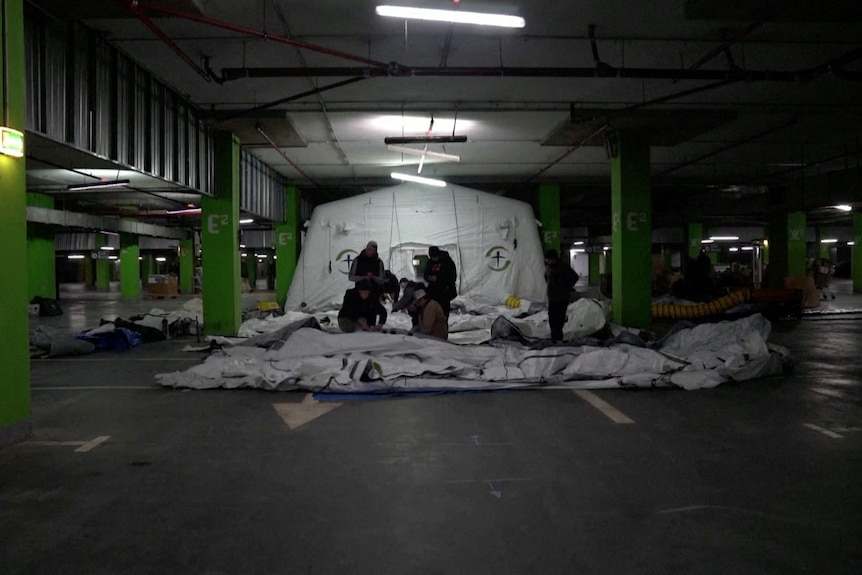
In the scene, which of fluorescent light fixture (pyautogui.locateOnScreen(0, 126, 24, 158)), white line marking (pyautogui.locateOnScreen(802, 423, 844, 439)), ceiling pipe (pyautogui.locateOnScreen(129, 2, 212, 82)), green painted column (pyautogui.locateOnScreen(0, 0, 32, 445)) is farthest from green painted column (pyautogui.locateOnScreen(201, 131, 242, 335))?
white line marking (pyautogui.locateOnScreen(802, 423, 844, 439))

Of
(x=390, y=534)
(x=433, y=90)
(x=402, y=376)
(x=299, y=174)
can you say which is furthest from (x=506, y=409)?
(x=299, y=174)

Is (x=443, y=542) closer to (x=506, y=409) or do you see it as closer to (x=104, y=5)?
(x=506, y=409)

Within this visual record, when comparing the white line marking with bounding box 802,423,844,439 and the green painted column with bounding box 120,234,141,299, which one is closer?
the white line marking with bounding box 802,423,844,439

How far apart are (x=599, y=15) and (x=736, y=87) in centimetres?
355

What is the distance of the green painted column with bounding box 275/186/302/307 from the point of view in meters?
18.6

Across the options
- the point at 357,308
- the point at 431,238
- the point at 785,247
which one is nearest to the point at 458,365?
the point at 357,308

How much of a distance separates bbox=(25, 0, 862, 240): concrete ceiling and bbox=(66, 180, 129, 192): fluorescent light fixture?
301cm

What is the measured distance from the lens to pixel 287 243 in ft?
61.8

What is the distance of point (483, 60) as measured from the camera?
317 inches

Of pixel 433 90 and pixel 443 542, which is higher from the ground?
pixel 433 90

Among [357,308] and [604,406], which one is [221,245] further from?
[604,406]

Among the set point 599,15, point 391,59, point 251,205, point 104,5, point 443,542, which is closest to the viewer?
point 443,542

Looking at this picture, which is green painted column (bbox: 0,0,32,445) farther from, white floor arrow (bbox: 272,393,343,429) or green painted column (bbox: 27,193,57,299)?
green painted column (bbox: 27,193,57,299)

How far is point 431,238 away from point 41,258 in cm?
1272
